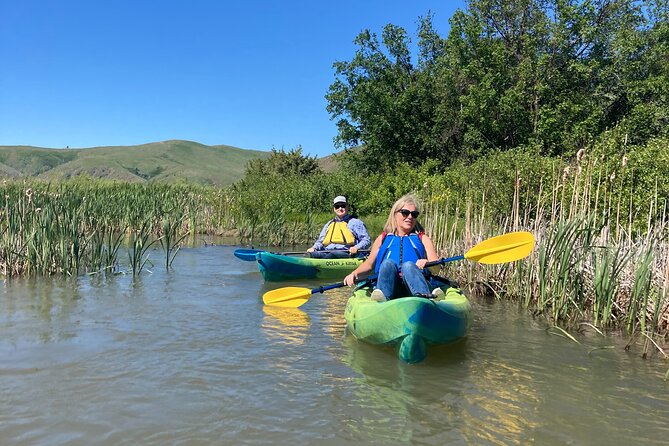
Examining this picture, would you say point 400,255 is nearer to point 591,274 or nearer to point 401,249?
point 401,249

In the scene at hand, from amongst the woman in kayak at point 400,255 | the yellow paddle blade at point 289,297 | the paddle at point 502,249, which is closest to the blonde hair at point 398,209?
the woman in kayak at point 400,255

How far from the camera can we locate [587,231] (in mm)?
5645

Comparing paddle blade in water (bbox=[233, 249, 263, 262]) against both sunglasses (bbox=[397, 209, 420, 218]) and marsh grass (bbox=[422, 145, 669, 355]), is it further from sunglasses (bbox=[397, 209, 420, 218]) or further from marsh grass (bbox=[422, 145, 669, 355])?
sunglasses (bbox=[397, 209, 420, 218])

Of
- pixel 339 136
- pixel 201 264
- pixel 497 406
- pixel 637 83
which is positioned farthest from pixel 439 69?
pixel 497 406

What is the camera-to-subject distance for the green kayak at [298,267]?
27.9 feet

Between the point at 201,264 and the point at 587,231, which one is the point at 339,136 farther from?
the point at 587,231

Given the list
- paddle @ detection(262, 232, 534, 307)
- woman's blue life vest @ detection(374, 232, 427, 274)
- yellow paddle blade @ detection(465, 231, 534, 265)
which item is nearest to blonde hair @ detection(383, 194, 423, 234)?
woman's blue life vest @ detection(374, 232, 427, 274)

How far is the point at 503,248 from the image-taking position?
5398 millimetres

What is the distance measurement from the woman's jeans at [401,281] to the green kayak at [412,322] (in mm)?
224

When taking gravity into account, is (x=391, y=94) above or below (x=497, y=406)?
above

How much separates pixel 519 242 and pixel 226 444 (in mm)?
3470

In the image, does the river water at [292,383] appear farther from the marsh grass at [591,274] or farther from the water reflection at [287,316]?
the marsh grass at [591,274]

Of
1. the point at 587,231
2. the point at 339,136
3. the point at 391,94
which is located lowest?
the point at 587,231

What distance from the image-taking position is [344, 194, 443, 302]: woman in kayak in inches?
196
